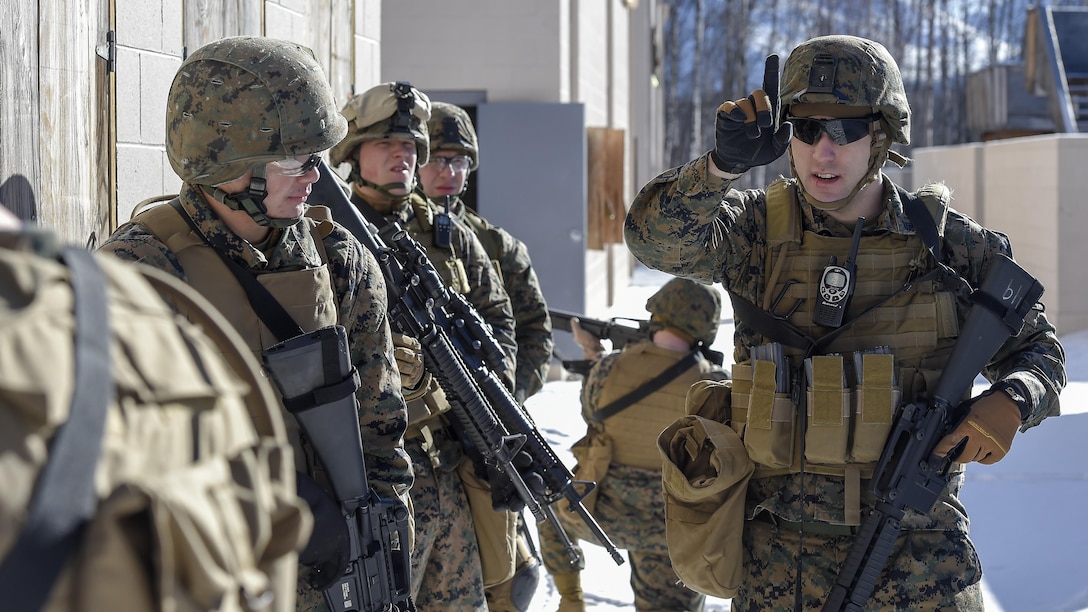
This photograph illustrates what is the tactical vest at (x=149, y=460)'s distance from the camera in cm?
91

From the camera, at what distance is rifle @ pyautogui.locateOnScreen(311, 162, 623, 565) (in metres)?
3.12

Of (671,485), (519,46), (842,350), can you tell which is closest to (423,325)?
(671,485)

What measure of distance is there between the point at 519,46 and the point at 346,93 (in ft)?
15.4

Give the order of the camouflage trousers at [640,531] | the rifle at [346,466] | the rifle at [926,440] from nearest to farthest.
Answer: the rifle at [346,466] < the rifle at [926,440] < the camouflage trousers at [640,531]

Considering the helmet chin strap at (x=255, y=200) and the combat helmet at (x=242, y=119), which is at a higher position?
the combat helmet at (x=242, y=119)

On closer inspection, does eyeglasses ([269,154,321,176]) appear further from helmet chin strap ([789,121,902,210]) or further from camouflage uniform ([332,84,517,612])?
helmet chin strap ([789,121,902,210])

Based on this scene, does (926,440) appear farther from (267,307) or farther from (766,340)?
(267,307)

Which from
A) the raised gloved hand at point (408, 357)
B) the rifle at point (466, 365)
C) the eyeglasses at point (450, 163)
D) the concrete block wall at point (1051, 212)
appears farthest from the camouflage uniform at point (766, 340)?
the concrete block wall at point (1051, 212)

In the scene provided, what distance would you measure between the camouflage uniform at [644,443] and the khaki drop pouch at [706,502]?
4.11 ft

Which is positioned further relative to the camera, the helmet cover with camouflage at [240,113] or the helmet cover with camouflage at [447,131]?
the helmet cover with camouflage at [447,131]

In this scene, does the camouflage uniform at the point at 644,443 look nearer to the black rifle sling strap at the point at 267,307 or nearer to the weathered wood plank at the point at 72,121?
the weathered wood plank at the point at 72,121

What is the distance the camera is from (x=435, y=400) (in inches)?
131

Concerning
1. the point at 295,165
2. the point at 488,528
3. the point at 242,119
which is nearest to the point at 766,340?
the point at 488,528

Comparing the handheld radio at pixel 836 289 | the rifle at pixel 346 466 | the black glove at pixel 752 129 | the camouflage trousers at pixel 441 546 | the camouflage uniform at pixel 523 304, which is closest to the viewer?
the rifle at pixel 346 466
